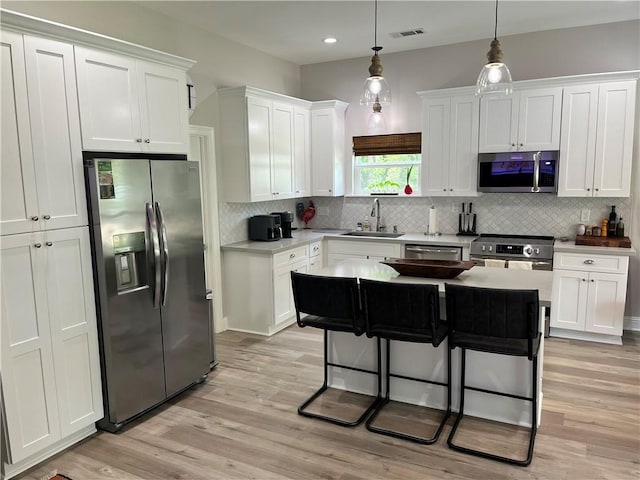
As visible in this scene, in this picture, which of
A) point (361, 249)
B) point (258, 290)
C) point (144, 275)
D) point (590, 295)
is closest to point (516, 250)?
point (590, 295)

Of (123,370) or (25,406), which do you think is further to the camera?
(123,370)

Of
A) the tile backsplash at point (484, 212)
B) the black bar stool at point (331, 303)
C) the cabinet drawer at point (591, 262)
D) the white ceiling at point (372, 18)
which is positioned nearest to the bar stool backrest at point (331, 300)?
the black bar stool at point (331, 303)

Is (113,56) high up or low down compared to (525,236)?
up

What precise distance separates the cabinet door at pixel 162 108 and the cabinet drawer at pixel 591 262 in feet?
12.0

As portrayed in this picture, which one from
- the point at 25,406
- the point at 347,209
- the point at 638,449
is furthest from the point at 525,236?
the point at 25,406

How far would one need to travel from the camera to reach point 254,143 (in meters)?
4.81

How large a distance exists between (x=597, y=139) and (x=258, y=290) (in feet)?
12.1

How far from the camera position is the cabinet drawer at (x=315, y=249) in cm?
541

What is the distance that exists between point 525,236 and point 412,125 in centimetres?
186

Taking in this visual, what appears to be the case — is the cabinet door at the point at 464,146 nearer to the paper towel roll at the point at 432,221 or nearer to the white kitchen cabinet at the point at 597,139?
the paper towel roll at the point at 432,221

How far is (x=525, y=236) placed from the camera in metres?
5.16

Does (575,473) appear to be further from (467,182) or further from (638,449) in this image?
(467,182)

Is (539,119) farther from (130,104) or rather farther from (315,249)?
(130,104)

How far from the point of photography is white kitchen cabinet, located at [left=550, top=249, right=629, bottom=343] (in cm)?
436
